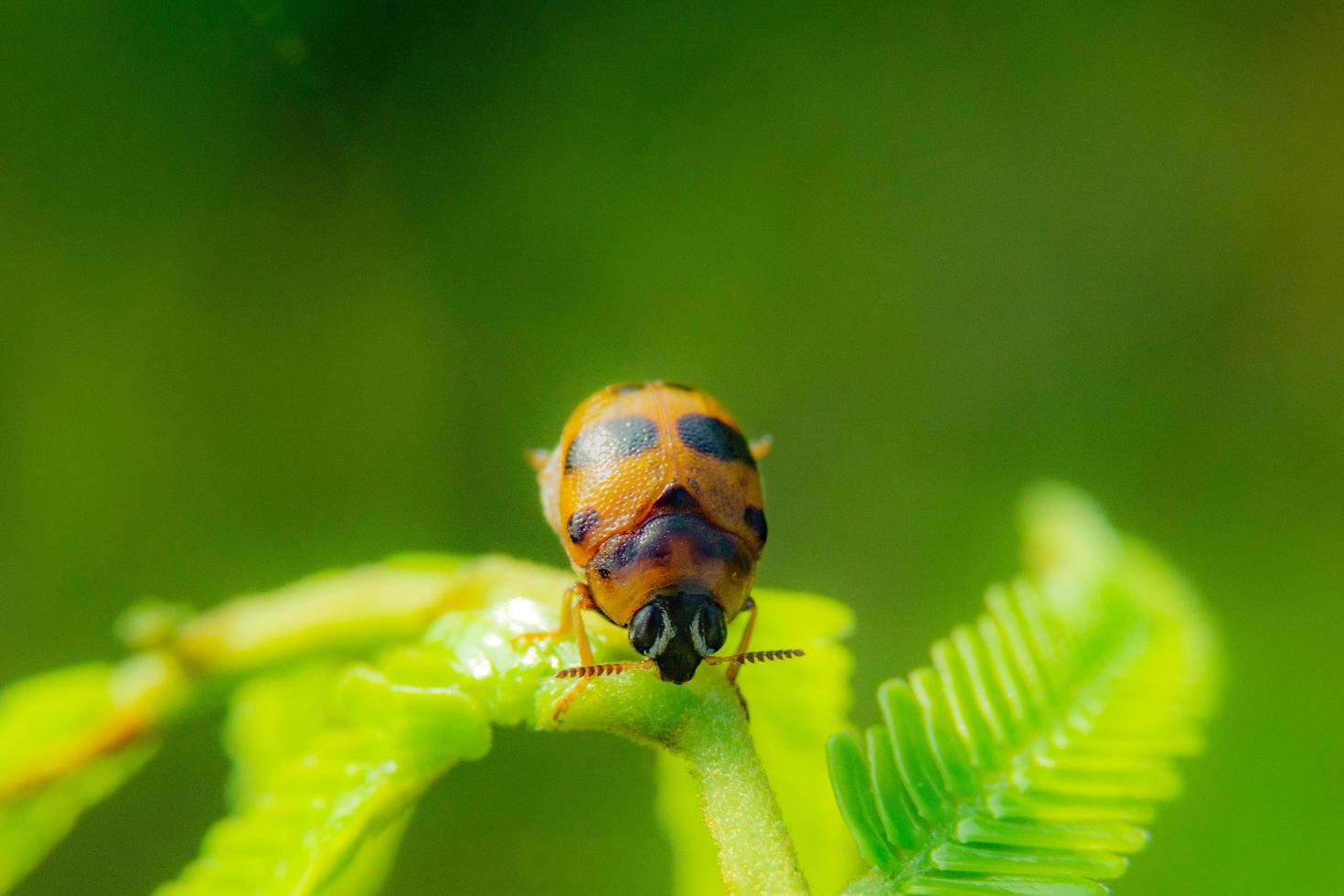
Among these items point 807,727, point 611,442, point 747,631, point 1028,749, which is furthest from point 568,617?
point 1028,749

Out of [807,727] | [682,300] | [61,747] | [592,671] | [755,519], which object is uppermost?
[682,300]

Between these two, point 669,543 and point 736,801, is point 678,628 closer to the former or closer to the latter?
point 669,543

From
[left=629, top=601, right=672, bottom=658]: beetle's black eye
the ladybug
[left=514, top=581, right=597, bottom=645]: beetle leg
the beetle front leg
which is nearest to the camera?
[left=514, top=581, right=597, bottom=645]: beetle leg

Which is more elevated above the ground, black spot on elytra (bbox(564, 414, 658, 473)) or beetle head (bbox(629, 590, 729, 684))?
black spot on elytra (bbox(564, 414, 658, 473))

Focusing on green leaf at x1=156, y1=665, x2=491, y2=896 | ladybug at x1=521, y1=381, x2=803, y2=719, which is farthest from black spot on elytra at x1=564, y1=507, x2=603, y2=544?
green leaf at x1=156, y1=665, x2=491, y2=896

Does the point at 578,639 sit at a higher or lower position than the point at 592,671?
higher

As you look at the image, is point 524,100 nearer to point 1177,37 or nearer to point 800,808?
point 1177,37

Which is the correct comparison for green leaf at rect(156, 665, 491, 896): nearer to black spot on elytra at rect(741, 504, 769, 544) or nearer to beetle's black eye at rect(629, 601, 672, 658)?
beetle's black eye at rect(629, 601, 672, 658)
